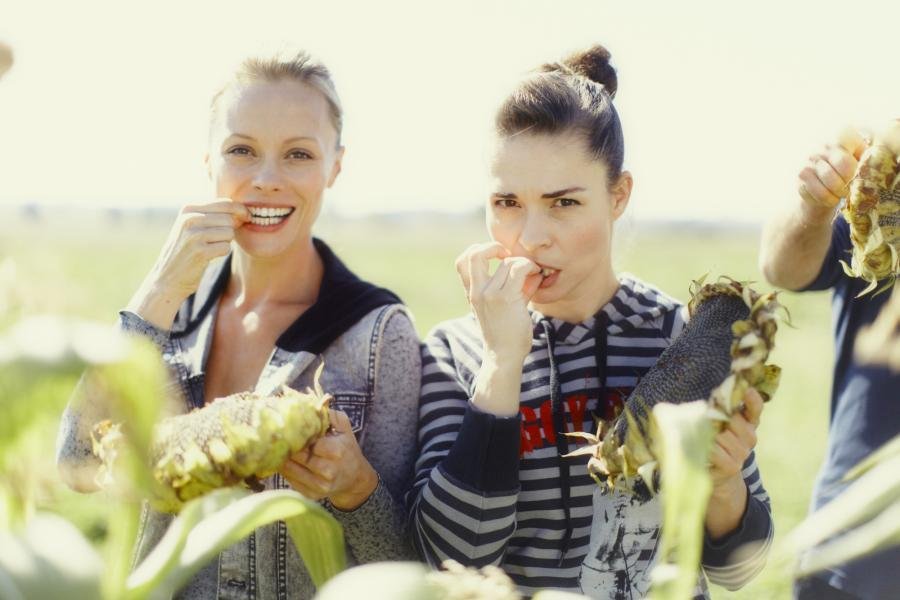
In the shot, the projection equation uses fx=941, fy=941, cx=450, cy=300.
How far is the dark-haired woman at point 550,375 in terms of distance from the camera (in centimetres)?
219

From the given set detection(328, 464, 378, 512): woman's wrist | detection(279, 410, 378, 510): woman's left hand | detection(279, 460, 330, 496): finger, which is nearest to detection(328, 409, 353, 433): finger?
detection(279, 410, 378, 510): woman's left hand

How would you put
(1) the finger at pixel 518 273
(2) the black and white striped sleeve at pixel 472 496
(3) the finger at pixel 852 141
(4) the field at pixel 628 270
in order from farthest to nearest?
(1) the finger at pixel 518 273 < (2) the black and white striped sleeve at pixel 472 496 < (3) the finger at pixel 852 141 < (4) the field at pixel 628 270

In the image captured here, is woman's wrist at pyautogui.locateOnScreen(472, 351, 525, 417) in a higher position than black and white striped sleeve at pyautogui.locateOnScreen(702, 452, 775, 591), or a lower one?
higher

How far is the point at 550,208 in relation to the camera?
8.00ft

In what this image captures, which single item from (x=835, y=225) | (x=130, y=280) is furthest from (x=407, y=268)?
(x=835, y=225)

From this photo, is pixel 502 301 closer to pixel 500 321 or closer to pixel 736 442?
pixel 500 321

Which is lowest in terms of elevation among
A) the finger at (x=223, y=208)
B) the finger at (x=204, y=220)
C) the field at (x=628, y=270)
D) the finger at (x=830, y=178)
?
the field at (x=628, y=270)

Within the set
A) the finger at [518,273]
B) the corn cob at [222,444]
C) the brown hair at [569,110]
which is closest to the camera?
the corn cob at [222,444]

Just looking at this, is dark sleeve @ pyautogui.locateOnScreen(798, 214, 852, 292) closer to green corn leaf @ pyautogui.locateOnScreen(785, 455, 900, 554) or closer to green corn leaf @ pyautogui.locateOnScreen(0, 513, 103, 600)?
green corn leaf @ pyautogui.locateOnScreen(785, 455, 900, 554)

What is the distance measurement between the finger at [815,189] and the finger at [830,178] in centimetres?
1

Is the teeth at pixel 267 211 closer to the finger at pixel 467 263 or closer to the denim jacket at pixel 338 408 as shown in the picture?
the denim jacket at pixel 338 408

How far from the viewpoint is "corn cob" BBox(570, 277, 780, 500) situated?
1579 millimetres

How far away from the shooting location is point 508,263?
2.34 m

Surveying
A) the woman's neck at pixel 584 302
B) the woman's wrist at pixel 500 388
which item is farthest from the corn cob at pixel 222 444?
the woman's neck at pixel 584 302
